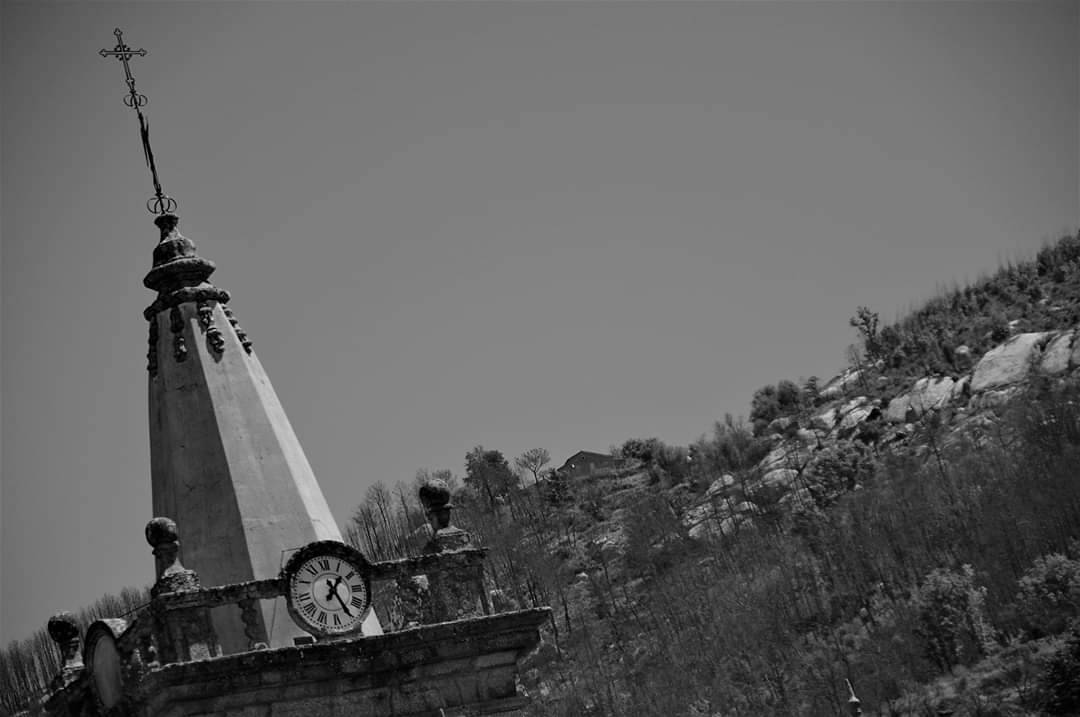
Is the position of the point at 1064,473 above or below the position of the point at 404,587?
above

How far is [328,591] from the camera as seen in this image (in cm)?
1922

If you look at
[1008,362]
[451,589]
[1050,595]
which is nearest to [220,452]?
[451,589]

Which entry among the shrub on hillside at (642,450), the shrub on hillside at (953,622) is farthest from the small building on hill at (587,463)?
the shrub on hillside at (953,622)

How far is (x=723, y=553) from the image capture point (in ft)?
347

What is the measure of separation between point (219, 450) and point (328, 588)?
2.94 m

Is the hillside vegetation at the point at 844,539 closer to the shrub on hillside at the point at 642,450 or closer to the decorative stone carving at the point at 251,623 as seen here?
the shrub on hillside at the point at 642,450

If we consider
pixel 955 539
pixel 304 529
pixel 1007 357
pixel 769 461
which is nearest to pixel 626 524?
pixel 769 461

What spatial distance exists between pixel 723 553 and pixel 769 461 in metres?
23.6

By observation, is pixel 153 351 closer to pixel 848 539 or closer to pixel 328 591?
pixel 328 591

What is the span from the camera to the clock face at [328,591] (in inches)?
747

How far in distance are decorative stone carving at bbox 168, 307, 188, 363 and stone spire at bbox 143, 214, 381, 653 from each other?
1 centimetres

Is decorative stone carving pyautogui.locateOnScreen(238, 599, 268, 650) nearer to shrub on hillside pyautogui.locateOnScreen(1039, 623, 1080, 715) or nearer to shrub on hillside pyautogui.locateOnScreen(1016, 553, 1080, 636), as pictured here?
shrub on hillside pyautogui.locateOnScreen(1039, 623, 1080, 715)

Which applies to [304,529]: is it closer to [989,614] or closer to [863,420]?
[989,614]

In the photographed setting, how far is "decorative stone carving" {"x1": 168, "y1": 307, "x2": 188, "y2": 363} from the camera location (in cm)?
2200
